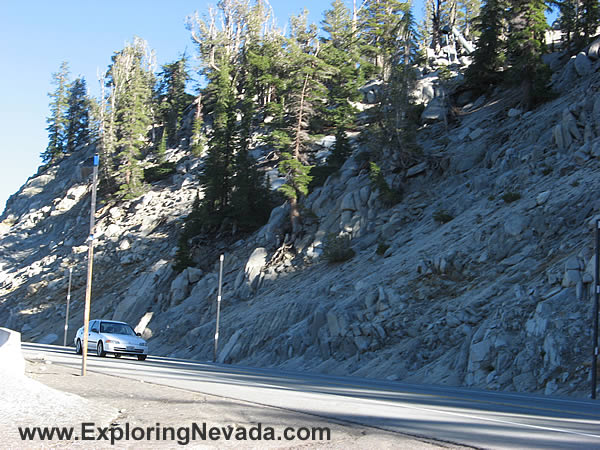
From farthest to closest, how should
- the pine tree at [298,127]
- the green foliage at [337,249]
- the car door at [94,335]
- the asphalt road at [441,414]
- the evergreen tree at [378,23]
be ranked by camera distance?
the evergreen tree at [378,23], the pine tree at [298,127], the green foliage at [337,249], the car door at [94,335], the asphalt road at [441,414]

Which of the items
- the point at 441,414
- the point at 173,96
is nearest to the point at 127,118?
the point at 173,96

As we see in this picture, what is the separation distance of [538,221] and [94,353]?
21.4 metres

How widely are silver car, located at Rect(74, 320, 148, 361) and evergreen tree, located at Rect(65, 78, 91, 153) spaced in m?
81.7

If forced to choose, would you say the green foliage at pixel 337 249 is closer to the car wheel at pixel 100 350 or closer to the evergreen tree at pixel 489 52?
the car wheel at pixel 100 350

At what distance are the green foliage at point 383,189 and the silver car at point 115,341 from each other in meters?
19.7

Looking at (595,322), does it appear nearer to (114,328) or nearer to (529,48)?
(114,328)

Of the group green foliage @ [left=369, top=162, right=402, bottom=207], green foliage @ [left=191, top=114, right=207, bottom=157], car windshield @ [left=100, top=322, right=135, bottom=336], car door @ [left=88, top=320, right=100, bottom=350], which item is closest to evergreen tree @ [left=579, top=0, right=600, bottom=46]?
green foliage @ [left=369, top=162, right=402, bottom=207]

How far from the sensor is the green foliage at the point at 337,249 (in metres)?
36.8

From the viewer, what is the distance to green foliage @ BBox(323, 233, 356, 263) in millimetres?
36812

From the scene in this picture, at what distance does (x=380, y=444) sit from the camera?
6.95 m

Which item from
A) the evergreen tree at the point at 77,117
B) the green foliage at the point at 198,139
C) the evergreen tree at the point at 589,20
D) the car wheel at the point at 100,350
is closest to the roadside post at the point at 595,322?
the car wheel at the point at 100,350

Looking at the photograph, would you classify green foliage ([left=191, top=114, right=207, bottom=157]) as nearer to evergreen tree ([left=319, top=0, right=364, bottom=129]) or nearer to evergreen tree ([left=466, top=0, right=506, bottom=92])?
evergreen tree ([left=319, top=0, right=364, bottom=129])

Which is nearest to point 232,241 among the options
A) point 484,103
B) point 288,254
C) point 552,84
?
point 288,254

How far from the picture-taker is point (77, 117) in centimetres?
10225
